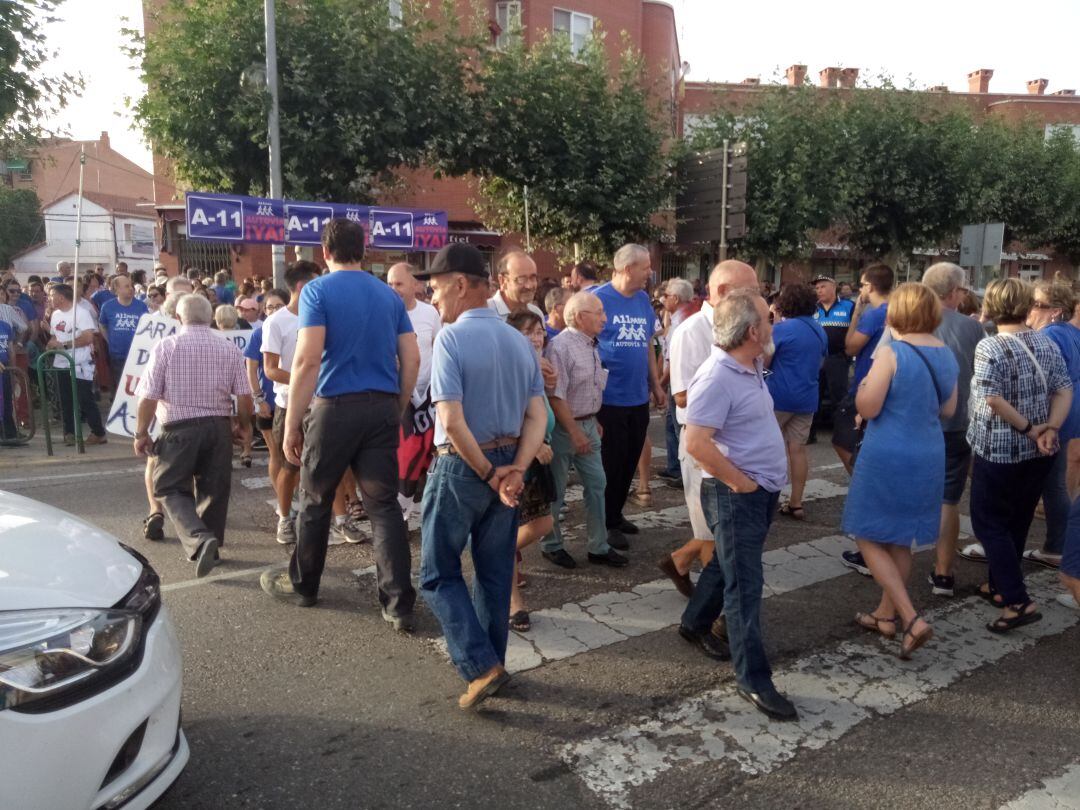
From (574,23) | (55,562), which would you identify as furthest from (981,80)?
(55,562)

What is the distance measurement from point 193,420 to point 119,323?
5660 mm

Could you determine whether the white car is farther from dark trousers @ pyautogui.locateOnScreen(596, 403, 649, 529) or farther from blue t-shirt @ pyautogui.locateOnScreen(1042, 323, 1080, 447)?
blue t-shirt @ pyautogui.locateOnScreen(1042, 323, 1080, 447)

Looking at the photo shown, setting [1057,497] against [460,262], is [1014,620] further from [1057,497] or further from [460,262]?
[460,262]

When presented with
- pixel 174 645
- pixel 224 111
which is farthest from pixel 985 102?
pixel 174 645

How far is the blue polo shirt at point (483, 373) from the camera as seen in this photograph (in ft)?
10.5

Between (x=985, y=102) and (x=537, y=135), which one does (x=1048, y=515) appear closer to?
(x=537, y=135)

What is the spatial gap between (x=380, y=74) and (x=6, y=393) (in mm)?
8250

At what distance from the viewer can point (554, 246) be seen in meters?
19.7

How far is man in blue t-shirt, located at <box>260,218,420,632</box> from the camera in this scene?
13.1 ft

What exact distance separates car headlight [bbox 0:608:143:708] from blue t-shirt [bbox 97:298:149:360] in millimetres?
8318

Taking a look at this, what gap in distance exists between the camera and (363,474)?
411cm

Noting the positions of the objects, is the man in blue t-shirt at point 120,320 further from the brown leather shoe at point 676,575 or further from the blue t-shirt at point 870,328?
the blue t-shirt at point 870,328

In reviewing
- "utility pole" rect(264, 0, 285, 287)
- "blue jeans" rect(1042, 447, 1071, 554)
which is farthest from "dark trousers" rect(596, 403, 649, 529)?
"utility pole" rect(264, 0, 285, 287)

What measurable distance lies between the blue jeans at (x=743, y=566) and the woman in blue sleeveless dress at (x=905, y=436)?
0.78 m
